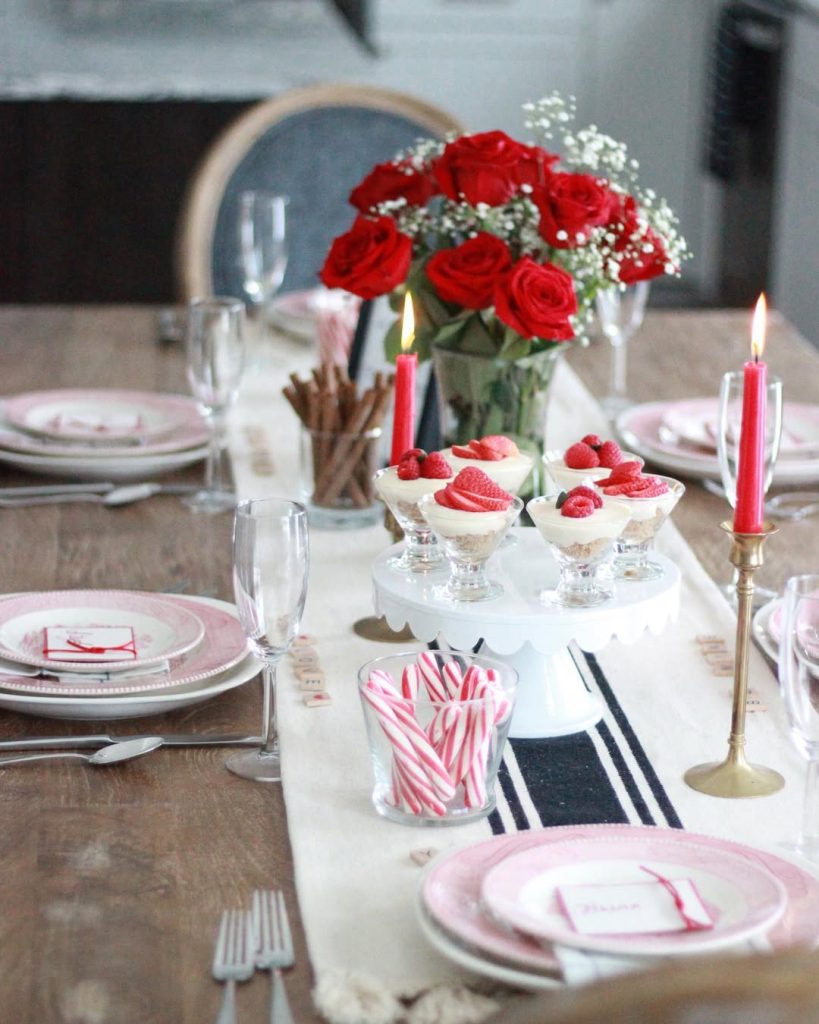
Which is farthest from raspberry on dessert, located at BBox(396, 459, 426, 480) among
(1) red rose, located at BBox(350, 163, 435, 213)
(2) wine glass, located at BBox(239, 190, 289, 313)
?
(2) wine glass, located at BBox(239, 190, 289, 313)

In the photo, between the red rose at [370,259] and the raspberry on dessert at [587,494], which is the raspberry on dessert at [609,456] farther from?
the red rose at [370,259]

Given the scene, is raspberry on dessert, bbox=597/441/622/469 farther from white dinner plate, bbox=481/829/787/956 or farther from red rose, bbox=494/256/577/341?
white dinner plate, bbox=481/829/787/956

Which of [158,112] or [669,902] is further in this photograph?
[158,112]

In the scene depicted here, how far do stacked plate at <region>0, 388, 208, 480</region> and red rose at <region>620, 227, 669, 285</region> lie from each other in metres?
0.57

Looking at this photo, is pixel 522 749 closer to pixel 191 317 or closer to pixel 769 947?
pixel 769 947

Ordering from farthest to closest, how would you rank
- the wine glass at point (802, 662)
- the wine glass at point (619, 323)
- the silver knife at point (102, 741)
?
the wine glass at point (619, 323) < the silver knife at point (102, 741) < the wine glass at point (802, 662)

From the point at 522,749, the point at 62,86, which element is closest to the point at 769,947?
the point at 522,749

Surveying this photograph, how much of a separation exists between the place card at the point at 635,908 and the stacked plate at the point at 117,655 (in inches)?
16.2

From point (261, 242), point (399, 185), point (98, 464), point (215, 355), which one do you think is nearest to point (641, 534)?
point (399, 185)

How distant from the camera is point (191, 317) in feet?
5.44

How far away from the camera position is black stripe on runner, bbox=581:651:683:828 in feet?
3.40

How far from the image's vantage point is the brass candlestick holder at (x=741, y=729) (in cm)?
103

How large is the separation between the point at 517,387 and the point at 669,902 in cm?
72

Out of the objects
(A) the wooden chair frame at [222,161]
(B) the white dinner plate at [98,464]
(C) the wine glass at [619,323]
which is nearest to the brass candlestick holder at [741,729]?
(B) the white dinner plate at [98,464]
